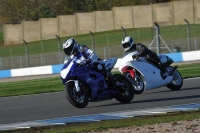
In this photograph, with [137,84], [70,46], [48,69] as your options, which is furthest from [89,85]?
[48,69]

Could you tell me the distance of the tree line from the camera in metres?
71.4

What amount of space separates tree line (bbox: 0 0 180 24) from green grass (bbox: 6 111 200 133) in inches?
2127

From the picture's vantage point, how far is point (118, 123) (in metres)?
10.5

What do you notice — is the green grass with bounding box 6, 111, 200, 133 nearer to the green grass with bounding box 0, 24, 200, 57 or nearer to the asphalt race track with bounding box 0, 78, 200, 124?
the asphalt race track with bounding box 0, 78, 200, 124

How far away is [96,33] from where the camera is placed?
54.7 m

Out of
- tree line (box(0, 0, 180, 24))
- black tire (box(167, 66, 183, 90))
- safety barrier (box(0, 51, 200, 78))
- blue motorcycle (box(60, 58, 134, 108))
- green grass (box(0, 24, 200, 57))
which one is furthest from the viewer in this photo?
tree line (box(0, 0, 180, 24))

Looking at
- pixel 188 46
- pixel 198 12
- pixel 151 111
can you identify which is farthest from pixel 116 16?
pixel 151 111

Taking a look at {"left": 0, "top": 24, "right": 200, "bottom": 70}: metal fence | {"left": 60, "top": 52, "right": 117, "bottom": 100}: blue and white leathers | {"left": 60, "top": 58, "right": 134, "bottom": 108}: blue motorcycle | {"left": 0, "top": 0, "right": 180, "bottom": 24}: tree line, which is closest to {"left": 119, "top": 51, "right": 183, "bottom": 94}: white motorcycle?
{"left": 60, "top": 58, "right": 134, "bottom": 108}: blue motorcycle

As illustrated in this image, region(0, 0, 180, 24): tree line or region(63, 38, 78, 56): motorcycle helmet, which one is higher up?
region(0, 0, 180, 24): tree line

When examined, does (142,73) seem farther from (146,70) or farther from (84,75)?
(84,75)

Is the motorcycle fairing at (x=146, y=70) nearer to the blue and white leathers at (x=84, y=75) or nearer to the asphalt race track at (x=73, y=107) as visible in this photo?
the asphalt race track at (x=73, y=107)

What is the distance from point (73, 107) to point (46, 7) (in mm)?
61085

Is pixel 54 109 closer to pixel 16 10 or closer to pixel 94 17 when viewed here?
pixel 94 17

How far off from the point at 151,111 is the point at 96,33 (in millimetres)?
43086
